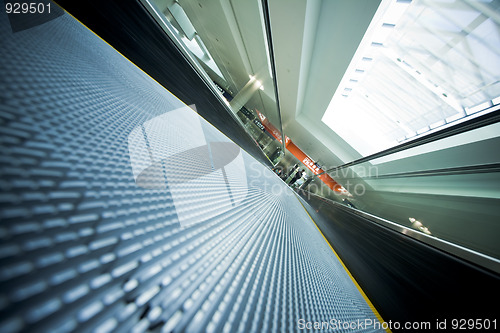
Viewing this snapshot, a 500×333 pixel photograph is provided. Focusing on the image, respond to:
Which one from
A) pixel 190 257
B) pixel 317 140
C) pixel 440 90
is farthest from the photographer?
pixel 317 140

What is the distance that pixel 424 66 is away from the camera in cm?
445

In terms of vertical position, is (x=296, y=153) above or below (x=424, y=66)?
below

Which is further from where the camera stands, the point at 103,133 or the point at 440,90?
the point at 440,90

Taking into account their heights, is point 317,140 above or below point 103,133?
above

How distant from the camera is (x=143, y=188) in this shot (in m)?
0.40

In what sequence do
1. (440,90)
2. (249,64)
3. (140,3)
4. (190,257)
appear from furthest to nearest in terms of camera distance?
(249,64), (440,90), (140,3), (190,257)

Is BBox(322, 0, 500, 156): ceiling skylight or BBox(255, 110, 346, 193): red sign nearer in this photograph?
BBox(322, 0, 500, 156): ceiling skylight

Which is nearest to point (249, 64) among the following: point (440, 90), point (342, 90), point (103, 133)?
point (342, 90)

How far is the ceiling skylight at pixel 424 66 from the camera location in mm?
3457

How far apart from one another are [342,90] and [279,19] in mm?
2922

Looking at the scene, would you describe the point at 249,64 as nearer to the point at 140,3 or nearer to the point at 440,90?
the point at 440,90

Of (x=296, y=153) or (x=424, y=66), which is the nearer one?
(x=424, y=66)

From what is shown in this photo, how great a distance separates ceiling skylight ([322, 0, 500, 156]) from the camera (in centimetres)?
346

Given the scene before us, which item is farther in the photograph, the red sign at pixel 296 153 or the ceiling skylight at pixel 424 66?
the red sign at pixel 296 153
